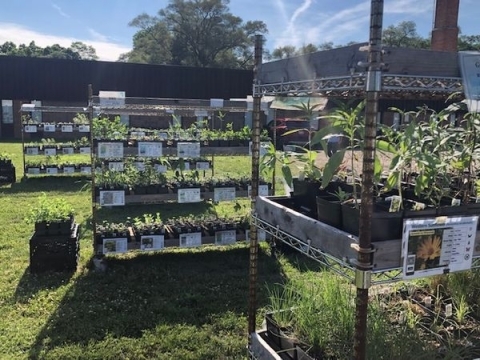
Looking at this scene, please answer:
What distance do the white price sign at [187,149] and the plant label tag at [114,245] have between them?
1.16m

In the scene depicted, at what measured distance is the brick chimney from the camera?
61.3ft

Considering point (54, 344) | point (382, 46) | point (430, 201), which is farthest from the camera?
point (54, 344)

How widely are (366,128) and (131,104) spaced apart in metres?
3.62

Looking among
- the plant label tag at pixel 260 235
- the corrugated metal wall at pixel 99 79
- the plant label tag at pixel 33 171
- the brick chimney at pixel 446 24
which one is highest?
the brick chimney at pixel 446 24

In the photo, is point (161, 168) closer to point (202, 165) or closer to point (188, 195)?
point (202, 165)

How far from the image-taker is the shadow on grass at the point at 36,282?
3.57m

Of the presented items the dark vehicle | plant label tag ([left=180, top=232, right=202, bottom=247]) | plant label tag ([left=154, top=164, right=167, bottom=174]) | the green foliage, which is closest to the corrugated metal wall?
the dark vehicle

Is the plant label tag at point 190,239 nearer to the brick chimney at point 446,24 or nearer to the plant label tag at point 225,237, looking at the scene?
the plant label tag at point 225,237

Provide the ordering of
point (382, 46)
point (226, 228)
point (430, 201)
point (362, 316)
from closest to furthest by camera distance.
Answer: point (382, 46) < point (362, 316) < point (430, 201) < point (226, 228)

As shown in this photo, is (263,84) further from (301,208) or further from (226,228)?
(226,228)

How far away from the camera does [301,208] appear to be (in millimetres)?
2359

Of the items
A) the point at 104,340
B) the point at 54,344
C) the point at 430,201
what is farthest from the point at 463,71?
the point at 54,344

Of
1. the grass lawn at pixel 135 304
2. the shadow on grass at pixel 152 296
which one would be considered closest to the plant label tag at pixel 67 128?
the grass lawn at pixel 135 304

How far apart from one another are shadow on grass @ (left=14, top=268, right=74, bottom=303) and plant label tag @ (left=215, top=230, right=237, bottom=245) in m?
1.41
